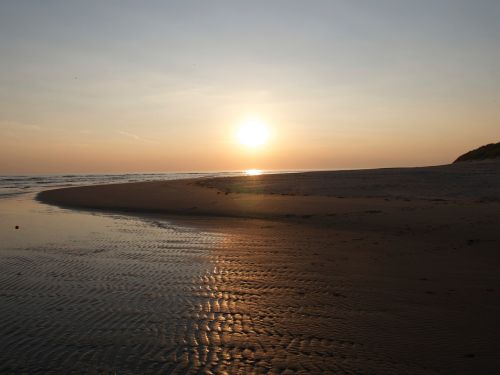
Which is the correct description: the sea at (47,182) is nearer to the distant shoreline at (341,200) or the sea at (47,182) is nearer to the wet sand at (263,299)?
the distant shoreline at (341,200)

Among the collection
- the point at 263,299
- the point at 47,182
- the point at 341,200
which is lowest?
the point at 263,299

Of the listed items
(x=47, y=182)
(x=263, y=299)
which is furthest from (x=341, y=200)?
(x=47, y=182)

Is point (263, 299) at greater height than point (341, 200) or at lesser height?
lesser

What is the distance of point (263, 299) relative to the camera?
6.69m

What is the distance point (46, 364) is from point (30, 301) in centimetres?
248

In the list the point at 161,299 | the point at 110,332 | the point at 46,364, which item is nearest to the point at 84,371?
the point at 46,364

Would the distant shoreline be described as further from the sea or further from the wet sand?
the sea

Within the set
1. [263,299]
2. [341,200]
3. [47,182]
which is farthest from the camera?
[47,182]

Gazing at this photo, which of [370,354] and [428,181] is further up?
[428,181]

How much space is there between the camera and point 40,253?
10.4m

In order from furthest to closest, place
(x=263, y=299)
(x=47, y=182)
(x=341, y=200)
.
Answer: (x=47, y=182), (x=341, y=200), (x=263, y=299)

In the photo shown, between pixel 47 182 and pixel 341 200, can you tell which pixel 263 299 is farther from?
pixel 47 182

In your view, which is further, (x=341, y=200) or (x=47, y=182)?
(x=47, y=182)

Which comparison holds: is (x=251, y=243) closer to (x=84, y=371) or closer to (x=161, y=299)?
(x=161, y=299)
